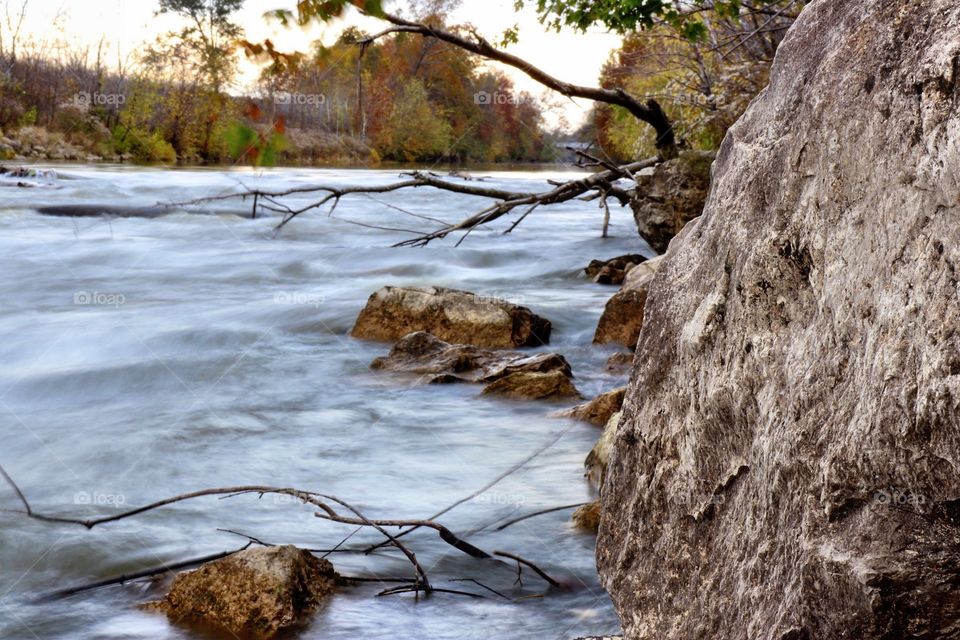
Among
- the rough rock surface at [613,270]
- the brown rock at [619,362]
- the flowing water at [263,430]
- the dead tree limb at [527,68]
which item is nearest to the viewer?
the flowing water at [263,430]

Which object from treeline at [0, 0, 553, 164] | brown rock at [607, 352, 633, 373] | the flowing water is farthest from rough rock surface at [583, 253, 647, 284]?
treeline at [0, 0, 553, 164]

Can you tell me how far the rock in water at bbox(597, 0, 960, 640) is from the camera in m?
1.45

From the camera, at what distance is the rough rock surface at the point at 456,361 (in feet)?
24.7

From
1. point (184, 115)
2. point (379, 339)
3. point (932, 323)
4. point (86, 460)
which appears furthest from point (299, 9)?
point (184, 115)

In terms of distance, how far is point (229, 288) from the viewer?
12312 millimetres

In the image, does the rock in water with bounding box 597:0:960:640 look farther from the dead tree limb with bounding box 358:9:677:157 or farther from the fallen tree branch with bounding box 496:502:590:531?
the dead tree limb with bounding box 358:9:677:157

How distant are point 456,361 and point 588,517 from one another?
3318 millimetres

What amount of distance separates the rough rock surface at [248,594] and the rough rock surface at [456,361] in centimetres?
389

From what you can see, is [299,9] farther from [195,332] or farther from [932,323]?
[195,332]

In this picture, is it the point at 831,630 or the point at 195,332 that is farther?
the point at 195,332

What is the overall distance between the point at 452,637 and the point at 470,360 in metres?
4.42

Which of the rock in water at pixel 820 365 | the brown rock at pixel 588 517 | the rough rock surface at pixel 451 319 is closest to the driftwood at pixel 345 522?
the brown rock at pixel 588 517

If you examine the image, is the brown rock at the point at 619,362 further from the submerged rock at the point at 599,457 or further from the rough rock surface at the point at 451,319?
the submerged rock at the point at 599,457

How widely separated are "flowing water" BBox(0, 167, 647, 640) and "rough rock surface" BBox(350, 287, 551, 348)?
339 millimetres
